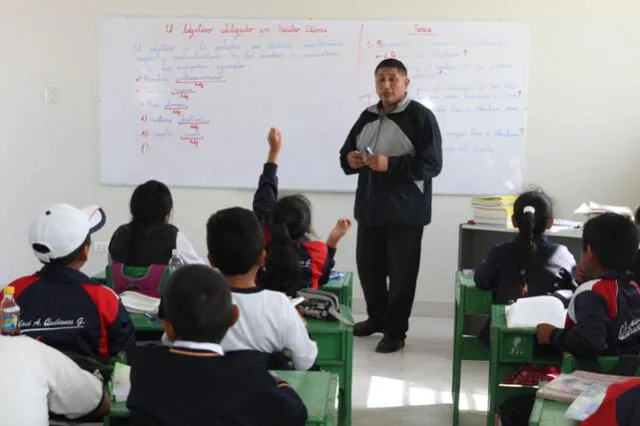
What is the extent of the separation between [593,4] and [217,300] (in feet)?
14.7

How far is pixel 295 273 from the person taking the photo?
9.15 ft

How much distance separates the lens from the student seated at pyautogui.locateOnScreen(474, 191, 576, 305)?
3.25 meters

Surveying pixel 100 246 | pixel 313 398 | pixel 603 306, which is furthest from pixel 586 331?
pixel 100 246

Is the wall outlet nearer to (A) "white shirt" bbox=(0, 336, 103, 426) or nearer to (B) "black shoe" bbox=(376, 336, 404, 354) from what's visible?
(B) "black shoe" bbox=(376, 336, 404, 354)

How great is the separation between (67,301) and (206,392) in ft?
2.46

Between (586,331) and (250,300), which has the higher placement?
(250,300)

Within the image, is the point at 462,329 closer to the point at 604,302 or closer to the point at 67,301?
the point at 604,302

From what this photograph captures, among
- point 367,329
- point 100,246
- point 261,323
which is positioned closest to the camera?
point 261,323

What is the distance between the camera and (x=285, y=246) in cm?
284

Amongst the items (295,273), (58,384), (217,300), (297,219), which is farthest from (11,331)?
(297,219)

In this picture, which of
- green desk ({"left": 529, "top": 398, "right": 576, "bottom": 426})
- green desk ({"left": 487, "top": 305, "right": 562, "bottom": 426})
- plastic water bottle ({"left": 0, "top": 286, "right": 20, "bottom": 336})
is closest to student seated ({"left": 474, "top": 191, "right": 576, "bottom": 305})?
green desk ({"left": 487, "top": 305, "right": 562, "bottom": 426})

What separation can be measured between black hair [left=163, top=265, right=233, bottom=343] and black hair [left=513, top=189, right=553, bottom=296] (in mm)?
1875

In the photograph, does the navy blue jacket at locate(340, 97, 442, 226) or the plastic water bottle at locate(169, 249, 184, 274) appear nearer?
the plastic water bottle at locate(169, 249, 184, 274)

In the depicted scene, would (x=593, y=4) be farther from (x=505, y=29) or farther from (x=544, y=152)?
(x=544, y=152)
